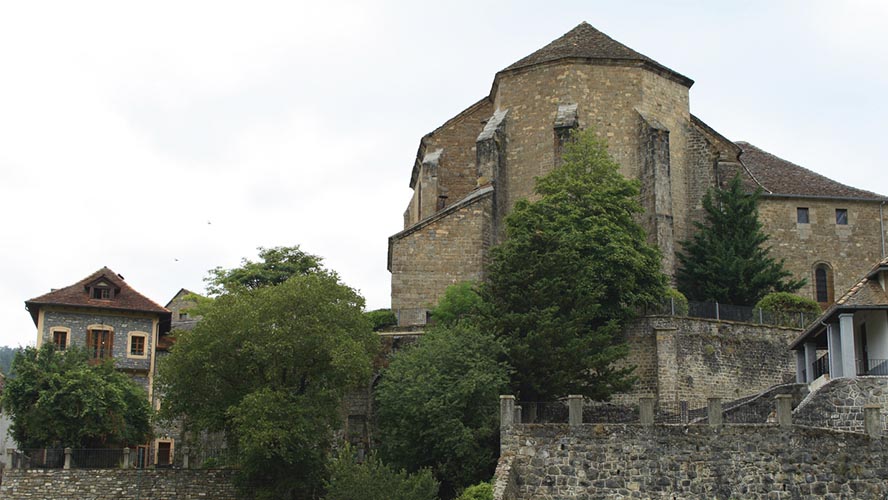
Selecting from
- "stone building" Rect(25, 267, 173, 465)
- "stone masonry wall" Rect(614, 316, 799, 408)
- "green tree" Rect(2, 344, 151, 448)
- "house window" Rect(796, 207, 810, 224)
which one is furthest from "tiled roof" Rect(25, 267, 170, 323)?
"house window" Rect(796, 207, 810, 224)

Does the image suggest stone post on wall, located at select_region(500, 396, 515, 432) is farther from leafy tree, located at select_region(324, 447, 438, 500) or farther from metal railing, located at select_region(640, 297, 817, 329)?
metal railing, located at select_region(640, 297, 817, 329)

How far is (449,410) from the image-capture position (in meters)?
36.2

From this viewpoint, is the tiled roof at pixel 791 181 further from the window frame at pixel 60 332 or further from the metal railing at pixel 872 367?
the window frame at pixel 60 332

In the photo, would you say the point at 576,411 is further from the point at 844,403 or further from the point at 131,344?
the point at 131,344

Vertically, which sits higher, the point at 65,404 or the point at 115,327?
the point at 115,327

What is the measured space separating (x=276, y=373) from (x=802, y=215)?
90.7 ft

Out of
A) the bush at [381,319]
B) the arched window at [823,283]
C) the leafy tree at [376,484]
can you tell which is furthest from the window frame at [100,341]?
the arched window at [823,283]

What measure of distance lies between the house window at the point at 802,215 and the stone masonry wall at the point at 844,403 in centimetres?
2467

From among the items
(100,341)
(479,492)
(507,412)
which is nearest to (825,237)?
(507,412)

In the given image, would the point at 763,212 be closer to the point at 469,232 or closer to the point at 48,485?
the point at 469,232

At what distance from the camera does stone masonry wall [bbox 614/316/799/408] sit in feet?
143

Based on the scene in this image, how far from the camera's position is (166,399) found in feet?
135

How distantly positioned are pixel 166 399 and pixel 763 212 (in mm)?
28259

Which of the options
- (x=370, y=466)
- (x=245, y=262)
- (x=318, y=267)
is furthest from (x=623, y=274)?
(x=245, y=262)
